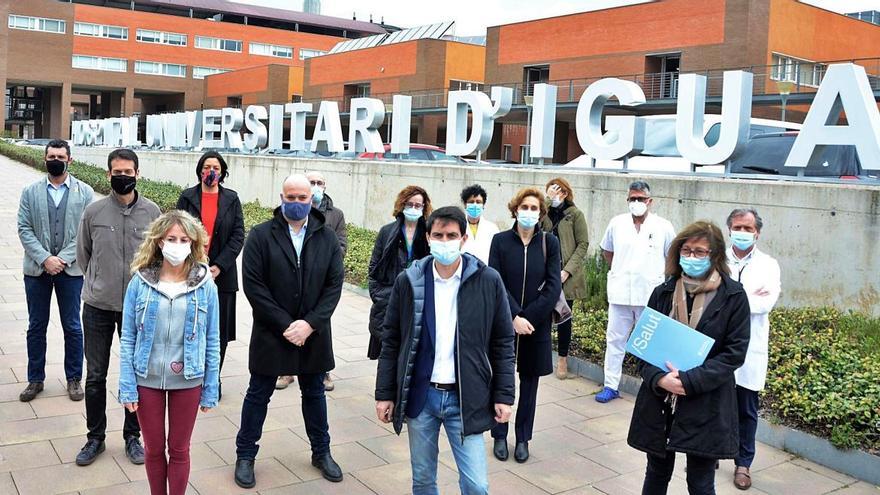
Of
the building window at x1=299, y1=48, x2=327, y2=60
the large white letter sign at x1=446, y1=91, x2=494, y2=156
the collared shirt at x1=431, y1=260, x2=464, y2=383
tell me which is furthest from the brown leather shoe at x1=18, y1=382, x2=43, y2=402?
the building window at x1=299, y1=48, x2=327, y2=60

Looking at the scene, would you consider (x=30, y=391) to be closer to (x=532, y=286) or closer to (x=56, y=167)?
(x=56, y=167)

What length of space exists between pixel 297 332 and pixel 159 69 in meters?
70.1

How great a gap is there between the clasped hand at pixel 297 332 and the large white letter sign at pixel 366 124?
39.4 feet

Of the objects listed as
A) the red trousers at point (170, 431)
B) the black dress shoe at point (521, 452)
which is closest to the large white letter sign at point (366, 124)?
the black dress shoe at point (521, 452)

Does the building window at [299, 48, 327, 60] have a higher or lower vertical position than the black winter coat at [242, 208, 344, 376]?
higher

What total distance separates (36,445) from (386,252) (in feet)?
8.82

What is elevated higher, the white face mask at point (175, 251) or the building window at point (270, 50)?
the building window at point (270, 50)

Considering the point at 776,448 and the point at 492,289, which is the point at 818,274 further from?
the point at 492,289

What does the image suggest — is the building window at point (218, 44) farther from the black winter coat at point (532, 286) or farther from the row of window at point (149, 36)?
the black winter coat at point (532, 286)

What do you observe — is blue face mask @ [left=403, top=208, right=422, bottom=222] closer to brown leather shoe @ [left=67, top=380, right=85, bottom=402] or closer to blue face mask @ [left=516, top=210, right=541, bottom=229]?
blue face mask @ [left=516, top=210, right=541, bottom=229]

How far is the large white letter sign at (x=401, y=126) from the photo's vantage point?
16297 mm

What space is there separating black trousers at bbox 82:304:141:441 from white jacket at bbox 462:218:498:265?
2565 mm

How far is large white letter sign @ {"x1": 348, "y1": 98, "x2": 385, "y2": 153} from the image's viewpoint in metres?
16.7

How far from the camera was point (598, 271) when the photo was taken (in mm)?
9781
